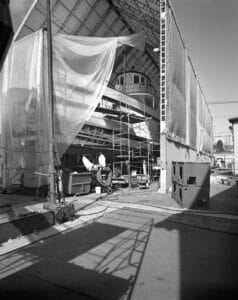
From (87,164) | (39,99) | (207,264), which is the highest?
(39,99)

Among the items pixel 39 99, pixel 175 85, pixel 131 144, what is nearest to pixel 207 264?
pixel 39 99

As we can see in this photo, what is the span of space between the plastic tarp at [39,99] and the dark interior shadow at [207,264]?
682cm

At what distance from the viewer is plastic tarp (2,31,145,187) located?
10.9 meters

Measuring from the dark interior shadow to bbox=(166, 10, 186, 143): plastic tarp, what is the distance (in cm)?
989

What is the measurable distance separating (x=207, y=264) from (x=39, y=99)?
9419mm

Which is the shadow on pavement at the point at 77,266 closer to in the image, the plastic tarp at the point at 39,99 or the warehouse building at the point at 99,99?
the warehouse building at the point at 99,99

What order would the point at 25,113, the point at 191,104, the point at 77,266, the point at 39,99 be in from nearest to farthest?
the point at 77,266
the point at 39,99
the point at 25,113
the point at 191,104

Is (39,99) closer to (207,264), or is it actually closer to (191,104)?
(207,264)

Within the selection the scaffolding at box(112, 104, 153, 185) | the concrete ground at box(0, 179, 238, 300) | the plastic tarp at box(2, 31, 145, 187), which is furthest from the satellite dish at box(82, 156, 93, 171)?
the concrete ground at box(0, 179, 238, 300)

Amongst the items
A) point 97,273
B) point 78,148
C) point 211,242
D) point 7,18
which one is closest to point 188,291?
point 97,273

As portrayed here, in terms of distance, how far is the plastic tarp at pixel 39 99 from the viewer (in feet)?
35.8

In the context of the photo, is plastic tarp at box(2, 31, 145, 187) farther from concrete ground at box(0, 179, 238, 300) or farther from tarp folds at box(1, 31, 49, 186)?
concrete ground at box(0, 179, 238, 300)

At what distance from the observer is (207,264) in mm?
4422

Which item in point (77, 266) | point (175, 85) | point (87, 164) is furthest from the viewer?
point (175, 85)
